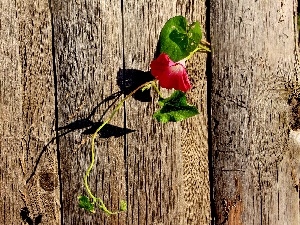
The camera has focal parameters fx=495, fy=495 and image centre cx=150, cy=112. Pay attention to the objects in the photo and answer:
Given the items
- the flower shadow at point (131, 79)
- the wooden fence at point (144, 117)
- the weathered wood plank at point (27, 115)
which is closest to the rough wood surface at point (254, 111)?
the wooden fence at point (144, 117)

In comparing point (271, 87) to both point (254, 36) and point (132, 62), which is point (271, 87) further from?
point (132, 62)

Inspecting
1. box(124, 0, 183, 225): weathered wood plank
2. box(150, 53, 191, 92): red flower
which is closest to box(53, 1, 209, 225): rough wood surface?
box(124, 0, 183, 225): weathered wood plank

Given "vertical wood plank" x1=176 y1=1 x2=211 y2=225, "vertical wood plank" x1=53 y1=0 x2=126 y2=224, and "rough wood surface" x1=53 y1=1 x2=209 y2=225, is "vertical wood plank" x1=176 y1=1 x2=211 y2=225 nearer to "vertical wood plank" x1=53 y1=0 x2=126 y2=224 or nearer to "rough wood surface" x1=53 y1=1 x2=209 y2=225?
"rough wood surface" x1=53 y1=1 x2=209 y2=225

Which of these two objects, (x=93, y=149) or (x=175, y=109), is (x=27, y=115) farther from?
(x=175, y=109)

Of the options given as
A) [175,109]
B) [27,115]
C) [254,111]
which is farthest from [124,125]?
[254,111]

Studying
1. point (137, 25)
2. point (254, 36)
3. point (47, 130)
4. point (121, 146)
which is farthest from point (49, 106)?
point (254, 36)

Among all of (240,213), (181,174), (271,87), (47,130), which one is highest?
(271,87)
